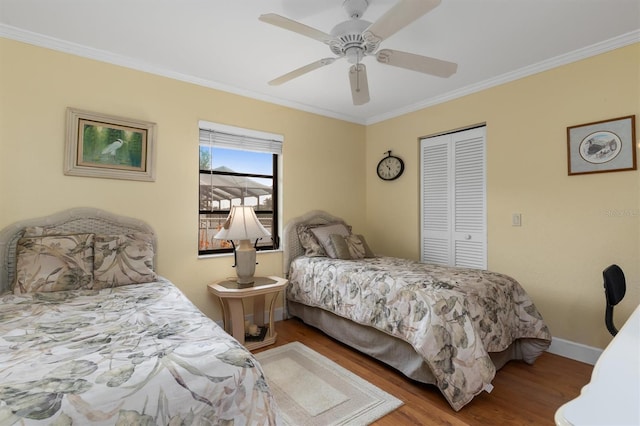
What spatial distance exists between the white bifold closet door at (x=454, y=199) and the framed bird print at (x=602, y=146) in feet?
2.45

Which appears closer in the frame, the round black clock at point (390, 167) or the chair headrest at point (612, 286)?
the chair headrest at point (612, 286)

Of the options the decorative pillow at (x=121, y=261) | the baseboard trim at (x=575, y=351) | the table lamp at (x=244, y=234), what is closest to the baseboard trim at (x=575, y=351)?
the baseboard trim at (x=575, y=351)

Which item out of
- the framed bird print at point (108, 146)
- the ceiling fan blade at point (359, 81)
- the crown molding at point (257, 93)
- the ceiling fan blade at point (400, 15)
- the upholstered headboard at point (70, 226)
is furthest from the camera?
the framed bird print at point (108, 146)

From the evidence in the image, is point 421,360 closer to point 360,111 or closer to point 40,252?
point 40,252

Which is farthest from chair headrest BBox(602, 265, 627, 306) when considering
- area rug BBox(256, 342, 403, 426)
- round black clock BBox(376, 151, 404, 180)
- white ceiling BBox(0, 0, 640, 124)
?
round black clock BBox(376, 151, 404, 180)

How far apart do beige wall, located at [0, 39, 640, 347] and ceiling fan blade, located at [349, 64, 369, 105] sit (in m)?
1.50

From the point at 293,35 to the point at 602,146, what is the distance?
250 cm

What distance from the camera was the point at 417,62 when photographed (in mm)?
1979

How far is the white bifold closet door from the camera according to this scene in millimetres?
3215

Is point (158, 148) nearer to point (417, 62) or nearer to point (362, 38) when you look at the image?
point (362, 38)

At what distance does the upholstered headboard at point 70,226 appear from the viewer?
217 cm

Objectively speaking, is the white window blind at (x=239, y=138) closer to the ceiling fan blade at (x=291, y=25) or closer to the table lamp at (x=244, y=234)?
the table lamp at (x=244, y=234)

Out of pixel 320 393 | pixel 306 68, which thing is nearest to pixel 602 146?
pixel 306 68

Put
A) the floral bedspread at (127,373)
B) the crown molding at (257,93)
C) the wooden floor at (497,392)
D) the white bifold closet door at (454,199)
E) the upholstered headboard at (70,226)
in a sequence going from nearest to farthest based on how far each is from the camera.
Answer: the floral bedspread at (127,373), the wooden floor at (497,392), the upholstered headboard at (70,226), the crown molding at (257,93), the white bifold closet door at (454,199)
